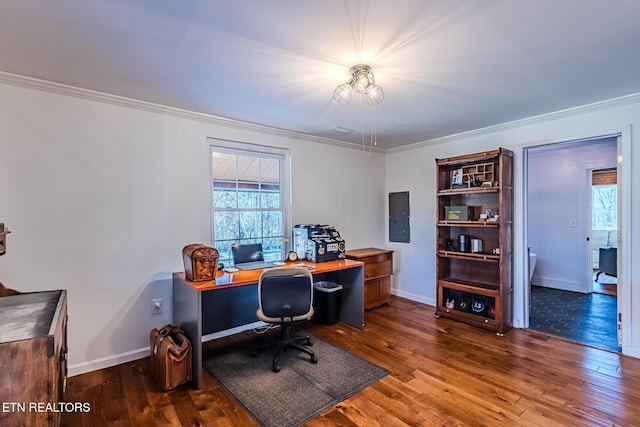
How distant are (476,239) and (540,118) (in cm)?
153

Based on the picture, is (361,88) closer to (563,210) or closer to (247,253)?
(247,253)

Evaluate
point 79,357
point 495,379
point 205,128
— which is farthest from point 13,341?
point 495,379

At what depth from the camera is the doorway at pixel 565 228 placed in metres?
4.54

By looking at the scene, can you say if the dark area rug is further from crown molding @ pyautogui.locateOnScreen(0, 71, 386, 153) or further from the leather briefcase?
crown molding @ pyautogui.locateOnScreen(0, 71, 386, 153)

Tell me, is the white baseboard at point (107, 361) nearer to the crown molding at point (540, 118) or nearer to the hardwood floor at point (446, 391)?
the hardwood floor at point (446, 391)

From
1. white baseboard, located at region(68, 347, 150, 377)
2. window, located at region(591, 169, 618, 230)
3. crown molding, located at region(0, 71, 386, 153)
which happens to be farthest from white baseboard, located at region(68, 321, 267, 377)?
Answer: window, located at region(591, 169, 618, 230)

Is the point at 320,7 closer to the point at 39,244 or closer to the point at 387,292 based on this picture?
the point at 39,244

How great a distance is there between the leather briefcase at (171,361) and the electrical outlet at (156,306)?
47 cm

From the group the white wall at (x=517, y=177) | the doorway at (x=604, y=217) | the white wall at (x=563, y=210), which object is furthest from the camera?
the doorway at (x=604, y=217)

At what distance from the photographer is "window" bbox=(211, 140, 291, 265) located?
3486 millimetres

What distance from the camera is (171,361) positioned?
7.88 feet

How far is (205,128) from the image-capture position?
10.9 feet

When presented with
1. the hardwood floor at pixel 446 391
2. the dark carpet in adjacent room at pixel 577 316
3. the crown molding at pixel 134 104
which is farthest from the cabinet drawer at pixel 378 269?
the crown molding at pixel 134 104

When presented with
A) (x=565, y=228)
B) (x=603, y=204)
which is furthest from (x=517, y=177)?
(x=603, y=204)
